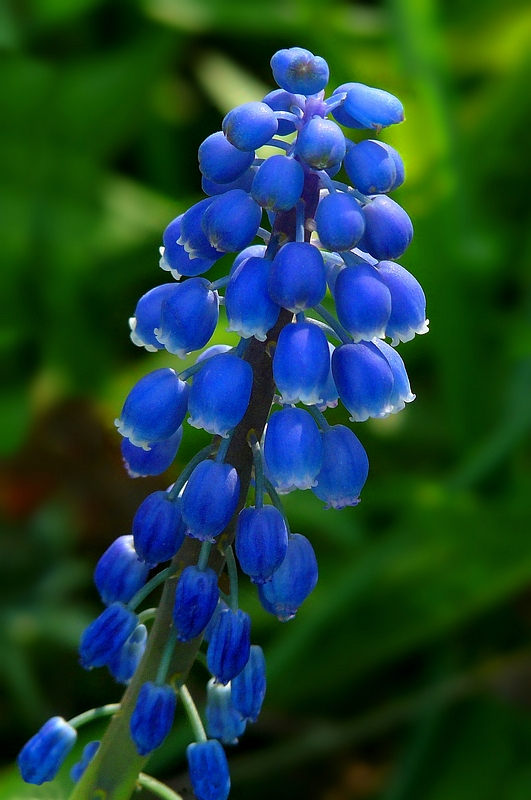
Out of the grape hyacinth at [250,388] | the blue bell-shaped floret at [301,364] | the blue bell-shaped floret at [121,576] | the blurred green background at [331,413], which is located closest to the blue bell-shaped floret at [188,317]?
the grape hyacinth at [250,388]

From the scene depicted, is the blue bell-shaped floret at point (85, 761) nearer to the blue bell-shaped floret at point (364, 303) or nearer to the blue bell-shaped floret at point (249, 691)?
the blue bell-shaped floret at point (249, 691)

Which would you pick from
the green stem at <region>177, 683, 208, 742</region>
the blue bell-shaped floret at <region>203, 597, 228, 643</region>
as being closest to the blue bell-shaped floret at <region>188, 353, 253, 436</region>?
the blue bell-shaped floret at <region>203, 597, 228, 643</region>

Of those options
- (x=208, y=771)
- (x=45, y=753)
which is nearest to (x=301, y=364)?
(x=208, y=771)

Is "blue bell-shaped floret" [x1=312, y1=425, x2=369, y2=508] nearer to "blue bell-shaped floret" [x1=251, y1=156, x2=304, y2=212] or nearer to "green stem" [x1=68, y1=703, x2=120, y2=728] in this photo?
"blue bell-shaped floret" [x1=251, y1=156, x2=304, y2=212]

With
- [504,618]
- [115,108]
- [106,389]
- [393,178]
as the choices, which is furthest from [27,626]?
[393,178]

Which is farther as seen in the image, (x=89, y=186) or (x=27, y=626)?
(x=89, y=186)

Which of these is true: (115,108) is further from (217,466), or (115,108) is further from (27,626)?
(217,466)
